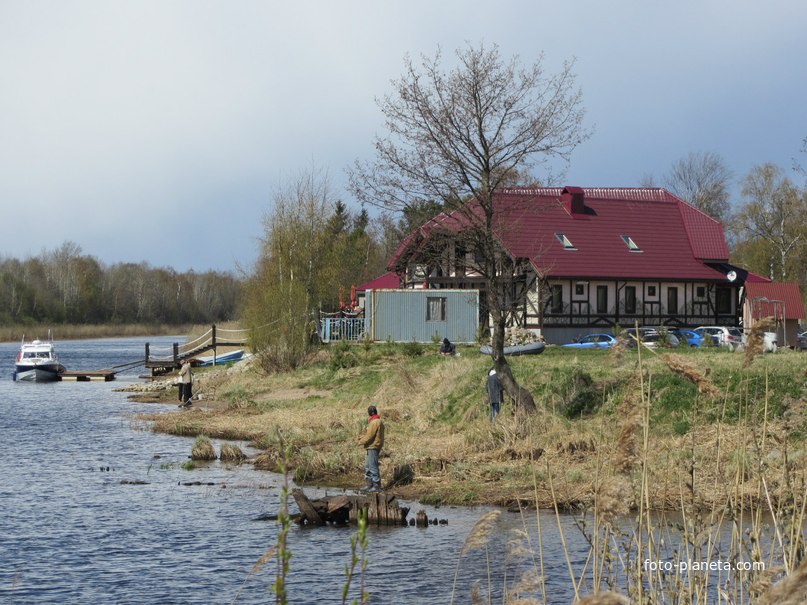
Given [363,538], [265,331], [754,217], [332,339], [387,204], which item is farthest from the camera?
[754,217]

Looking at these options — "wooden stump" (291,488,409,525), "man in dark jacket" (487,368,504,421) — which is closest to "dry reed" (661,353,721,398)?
"wooden stump" (291,488,409,525)

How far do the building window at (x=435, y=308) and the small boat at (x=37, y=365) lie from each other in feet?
80.7

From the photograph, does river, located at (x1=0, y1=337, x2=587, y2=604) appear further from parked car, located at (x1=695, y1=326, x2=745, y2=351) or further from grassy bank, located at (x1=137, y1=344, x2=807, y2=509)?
parked car, located at (x1=695, y1=326, x2=745, y2=351)

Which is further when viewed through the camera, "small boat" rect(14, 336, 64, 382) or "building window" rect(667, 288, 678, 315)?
"small boat" rect(14, 336, 64, 382)

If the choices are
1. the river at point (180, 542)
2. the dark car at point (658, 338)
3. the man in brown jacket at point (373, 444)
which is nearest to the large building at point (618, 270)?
the dark car at point (658, 338)

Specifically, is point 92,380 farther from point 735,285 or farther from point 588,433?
point 588,433

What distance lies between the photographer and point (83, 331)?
136000mm

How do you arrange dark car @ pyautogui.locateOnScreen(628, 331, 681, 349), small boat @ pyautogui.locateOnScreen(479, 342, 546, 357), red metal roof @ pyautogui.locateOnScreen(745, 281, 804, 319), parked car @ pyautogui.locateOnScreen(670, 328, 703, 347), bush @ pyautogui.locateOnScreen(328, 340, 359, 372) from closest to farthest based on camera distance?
dark car @ pyautogui.locateOnScreen(628, 331, 681, 349) → small boat @ pyautogui.locateOnScreen(479, 342, 546, 357) → bush @ pyautogui.locateOnScreen(328, 340, 359, 372) → parked car @ pyautogui.locateOnScreen(670, 328, 703, 347) → red metal roof @ pyautogui.locateOnScreen(745, 281, 804, 319)

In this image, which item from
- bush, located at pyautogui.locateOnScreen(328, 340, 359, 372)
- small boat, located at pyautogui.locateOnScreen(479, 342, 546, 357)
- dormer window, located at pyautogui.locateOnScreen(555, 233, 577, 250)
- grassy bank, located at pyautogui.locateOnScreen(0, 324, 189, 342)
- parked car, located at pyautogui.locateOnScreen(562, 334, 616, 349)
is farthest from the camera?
grassy bank, located at pyautogui.locateOnScreen(0, 324, 189, 342)

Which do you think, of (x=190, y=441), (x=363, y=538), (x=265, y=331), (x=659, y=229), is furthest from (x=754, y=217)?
(x=363, y=538)

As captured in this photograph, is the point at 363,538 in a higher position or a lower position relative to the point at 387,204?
lower

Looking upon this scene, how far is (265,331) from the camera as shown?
4578 cm

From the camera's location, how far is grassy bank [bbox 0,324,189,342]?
125 m

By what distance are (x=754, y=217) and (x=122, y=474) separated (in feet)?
208
